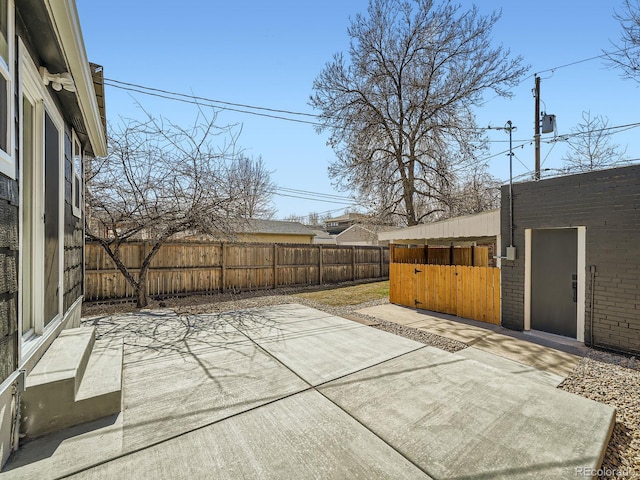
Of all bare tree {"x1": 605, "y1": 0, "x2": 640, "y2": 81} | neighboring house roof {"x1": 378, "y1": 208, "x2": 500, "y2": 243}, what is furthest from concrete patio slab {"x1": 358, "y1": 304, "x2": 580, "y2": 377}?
bare tree {"x1": 605, "y1": 0, "x2": 640, "y2": 81}

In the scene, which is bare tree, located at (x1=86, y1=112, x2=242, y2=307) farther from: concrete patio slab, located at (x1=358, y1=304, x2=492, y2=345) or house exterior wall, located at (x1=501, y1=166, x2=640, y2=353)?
house exterior wall, located at (x1=501, y1=166, x2=640, y2=353)

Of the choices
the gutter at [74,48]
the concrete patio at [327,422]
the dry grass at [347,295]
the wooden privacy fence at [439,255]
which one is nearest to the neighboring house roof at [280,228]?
the dry grass at [347,295]

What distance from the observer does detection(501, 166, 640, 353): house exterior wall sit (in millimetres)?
4102

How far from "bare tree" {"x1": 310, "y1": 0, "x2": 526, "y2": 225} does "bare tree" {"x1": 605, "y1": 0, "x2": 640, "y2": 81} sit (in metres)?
5.78

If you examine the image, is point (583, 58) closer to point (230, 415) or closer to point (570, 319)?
point (570, 319)

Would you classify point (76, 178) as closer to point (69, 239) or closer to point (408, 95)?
point (69, 239)

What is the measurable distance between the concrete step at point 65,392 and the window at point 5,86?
4.93 ft

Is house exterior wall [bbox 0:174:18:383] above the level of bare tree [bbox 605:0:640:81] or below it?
below

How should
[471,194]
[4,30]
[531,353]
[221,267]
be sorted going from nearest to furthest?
[4,30] < [531,353] < [221,267] < [471,194]

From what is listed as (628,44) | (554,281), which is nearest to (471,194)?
(628,44)

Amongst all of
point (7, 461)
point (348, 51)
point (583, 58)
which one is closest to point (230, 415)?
point (7, 461)

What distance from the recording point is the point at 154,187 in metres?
6.95

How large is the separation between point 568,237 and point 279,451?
5287mm

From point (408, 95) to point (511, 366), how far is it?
1096cm
